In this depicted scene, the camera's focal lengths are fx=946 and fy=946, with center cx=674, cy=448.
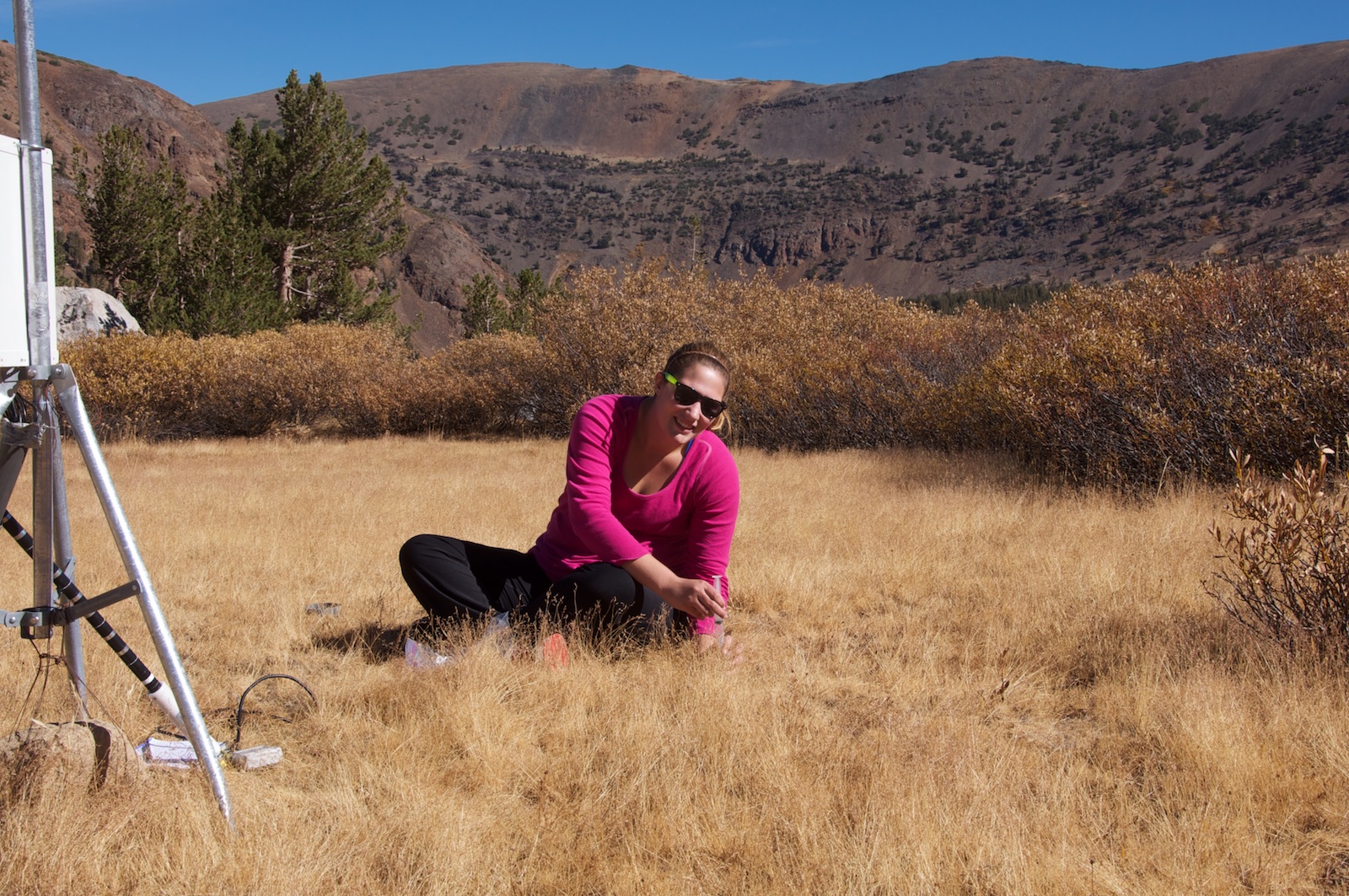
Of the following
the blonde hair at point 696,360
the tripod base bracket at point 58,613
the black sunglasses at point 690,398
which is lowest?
the tripod base bracket at point 58,613

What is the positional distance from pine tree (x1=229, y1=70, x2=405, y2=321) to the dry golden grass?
27.1 metres

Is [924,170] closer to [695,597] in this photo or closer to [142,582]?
[695,597]

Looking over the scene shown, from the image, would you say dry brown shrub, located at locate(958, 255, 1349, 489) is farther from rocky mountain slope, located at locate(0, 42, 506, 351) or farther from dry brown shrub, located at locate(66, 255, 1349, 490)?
rocky mountain slope, located at locate(0, 42, 506, 351)

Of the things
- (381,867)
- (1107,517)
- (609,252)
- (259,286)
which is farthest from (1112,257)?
(381,867)

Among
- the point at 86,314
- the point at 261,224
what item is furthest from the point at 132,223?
the point at 86,314

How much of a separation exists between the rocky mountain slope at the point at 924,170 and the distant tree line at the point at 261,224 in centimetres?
4340

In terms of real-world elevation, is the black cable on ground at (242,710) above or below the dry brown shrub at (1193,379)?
below

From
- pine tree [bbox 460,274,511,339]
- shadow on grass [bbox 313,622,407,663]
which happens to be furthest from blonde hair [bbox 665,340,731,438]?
pine tree [bbox 460,274,511,339]

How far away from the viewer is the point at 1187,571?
4723mm

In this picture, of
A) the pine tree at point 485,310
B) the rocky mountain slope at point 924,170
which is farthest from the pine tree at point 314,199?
the rocky mountain slope at point 924,170

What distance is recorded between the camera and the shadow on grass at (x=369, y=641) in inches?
153

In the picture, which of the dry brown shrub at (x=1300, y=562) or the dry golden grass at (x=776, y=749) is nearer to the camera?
the dry golden grass at (x=776, y=749)

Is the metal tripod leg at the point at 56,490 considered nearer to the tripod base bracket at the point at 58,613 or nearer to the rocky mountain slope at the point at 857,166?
the tripod base bracket at the point at 58,613

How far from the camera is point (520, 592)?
366 centimetres
